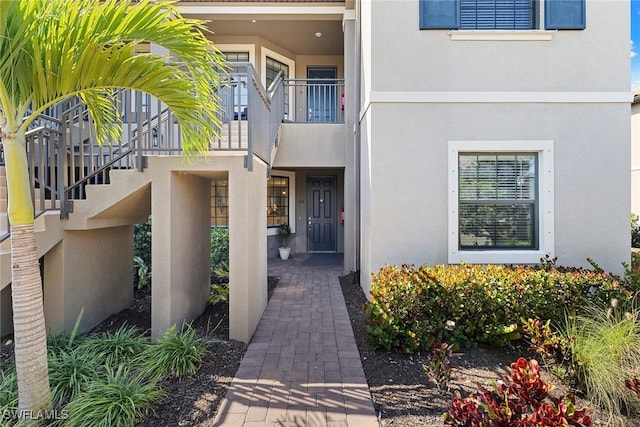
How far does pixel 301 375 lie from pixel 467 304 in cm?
191

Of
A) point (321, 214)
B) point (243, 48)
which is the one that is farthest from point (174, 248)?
point (243, 48)

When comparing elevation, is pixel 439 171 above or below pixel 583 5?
below

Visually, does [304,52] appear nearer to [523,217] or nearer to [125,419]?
[523,217]

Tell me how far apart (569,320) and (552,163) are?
214cm

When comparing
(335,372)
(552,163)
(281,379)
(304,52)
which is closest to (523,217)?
(552,163)

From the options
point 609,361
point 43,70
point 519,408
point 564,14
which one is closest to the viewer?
point 519,408

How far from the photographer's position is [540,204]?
4.80 meters

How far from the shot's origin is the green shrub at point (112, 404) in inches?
97.3

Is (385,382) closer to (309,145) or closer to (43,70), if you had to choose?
(43,70)

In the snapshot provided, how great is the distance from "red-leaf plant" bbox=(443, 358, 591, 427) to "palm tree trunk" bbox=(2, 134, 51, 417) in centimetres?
285

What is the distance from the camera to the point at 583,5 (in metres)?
4.68

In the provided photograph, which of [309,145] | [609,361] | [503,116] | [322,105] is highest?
[322,105]

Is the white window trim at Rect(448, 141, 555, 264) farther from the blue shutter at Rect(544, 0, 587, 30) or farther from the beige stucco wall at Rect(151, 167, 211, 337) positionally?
the beige stucco wall at Rect(151, 167, 211, 337)

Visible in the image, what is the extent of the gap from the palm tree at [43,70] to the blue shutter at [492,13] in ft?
13.1
